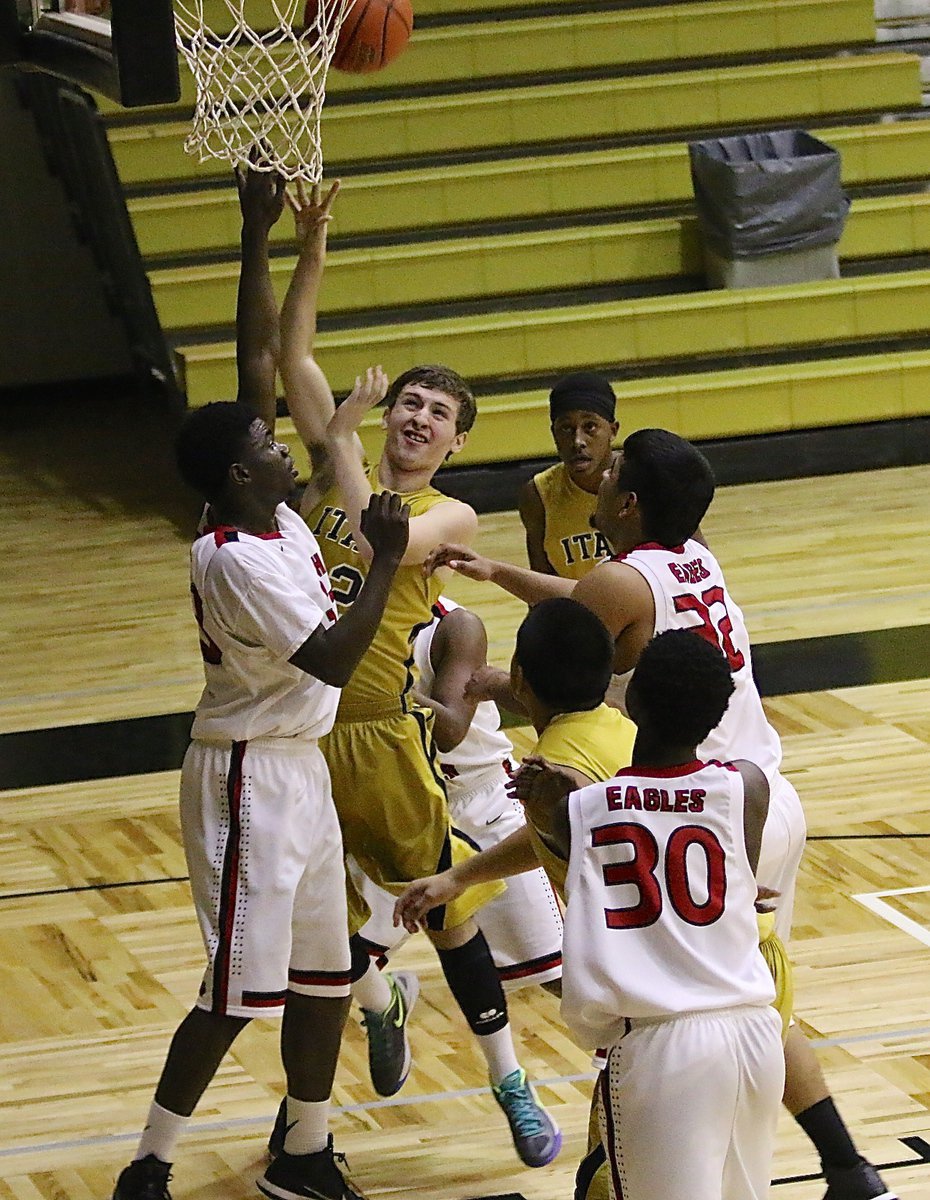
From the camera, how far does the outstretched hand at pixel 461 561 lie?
365cm

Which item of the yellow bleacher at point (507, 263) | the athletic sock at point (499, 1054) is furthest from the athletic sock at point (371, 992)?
the yellow bleacher at point (507, 263)

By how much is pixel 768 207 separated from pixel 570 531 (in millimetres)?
6403

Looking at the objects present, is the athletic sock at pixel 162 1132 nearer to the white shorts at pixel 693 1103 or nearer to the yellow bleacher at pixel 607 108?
the white shorts at pixel 693 1103

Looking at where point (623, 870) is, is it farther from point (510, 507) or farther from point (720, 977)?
point (510, 507)

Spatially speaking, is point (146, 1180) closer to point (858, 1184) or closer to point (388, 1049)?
point (388, 1049)

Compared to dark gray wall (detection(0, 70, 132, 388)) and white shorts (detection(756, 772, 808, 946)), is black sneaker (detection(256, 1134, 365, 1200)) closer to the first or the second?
white shorts (detection(756, 772, 808, 946))

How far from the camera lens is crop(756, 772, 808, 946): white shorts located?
321 centimetres

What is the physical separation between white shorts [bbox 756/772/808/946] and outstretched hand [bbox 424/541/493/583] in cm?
72

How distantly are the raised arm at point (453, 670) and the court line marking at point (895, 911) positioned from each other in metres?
1.25

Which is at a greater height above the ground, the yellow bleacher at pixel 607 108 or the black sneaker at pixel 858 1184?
the yellow bleacher at pixel 607 108

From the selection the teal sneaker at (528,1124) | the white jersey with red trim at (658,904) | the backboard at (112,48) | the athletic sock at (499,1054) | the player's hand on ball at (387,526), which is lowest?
the teal sneaker at (528,1124)

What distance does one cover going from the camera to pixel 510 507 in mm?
10336

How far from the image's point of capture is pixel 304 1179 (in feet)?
11.1

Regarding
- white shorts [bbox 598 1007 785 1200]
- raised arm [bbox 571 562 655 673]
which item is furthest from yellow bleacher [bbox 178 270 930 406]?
white shorts [bbox 598 1007 785 1200]
